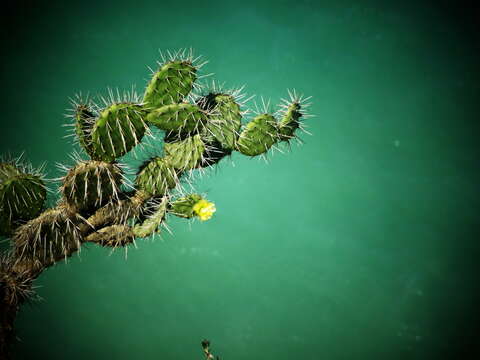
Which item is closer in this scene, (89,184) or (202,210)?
(89,184)

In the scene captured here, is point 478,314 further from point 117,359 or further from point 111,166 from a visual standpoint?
point 111,166

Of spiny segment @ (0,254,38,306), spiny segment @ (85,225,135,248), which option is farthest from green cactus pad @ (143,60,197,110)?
spiny segment @ (0,254,38,306)

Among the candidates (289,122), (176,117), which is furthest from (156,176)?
(289,122)

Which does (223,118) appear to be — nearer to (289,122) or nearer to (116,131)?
(289,122)

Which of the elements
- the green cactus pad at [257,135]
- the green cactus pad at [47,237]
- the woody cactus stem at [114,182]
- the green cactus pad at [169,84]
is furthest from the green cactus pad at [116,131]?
the green cactus pad at [257,135]

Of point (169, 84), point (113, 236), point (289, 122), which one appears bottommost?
point (113, 236)

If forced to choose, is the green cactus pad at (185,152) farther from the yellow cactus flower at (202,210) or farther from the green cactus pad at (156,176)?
the yellow cactus flower at (202,210)
